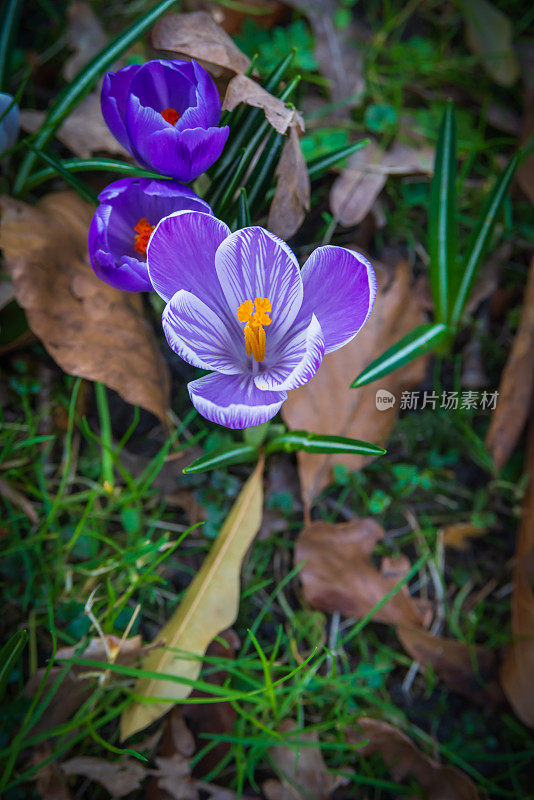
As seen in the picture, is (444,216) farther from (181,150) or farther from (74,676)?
(74,676)

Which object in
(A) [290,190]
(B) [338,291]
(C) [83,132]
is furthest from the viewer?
(C) [83,132]

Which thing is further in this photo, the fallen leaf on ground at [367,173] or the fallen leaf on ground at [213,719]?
the fallen leaf on ground at [367,173]

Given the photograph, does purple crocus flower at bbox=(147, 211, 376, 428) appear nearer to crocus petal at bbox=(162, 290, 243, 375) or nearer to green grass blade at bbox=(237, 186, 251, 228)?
crocus petal at bbox=(162, 290, 243, 375)

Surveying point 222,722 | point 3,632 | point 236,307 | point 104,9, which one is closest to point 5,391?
point 3,632

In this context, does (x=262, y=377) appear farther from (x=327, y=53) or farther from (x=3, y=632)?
(x=327, y=53)

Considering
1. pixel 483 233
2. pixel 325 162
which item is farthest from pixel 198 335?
pixel 483 233

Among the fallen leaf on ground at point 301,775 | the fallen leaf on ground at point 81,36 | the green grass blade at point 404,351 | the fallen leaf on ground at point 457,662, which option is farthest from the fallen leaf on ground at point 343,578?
the fallen leaf on ground at point 81,36

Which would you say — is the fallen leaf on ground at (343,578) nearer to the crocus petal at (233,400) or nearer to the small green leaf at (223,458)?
the small green leaf at (223,458)
